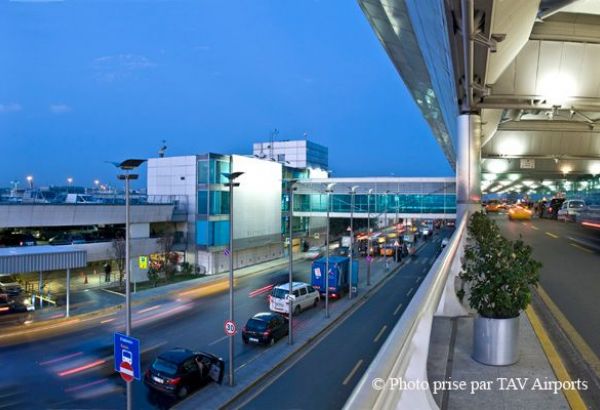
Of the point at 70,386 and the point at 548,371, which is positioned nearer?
the point at 548,371

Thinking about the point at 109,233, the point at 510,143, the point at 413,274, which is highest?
the point at 510,143

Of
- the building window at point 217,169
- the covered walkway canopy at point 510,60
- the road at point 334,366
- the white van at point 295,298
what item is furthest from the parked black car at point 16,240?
the covered walkway canopy at point 510,60

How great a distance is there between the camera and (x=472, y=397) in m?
4.07

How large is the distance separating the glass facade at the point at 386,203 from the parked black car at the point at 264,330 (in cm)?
3697

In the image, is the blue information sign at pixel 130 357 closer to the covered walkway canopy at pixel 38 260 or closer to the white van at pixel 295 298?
the white van at pixel 295 298

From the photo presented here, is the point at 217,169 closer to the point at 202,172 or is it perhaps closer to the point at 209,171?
the point at 209,171

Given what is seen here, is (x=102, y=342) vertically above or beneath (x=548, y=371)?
beneath

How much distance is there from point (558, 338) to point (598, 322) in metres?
1.03

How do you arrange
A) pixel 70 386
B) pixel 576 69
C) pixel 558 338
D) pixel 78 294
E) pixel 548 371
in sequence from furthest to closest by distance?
pixel 78 294, pixel 70 386, pixel 576 69, pixel 558 338, pixel 548 371

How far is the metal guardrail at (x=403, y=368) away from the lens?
4.63 ft

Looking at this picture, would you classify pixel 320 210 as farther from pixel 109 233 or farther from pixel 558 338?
pixel 558 338

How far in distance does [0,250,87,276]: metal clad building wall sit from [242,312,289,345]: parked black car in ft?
40.3

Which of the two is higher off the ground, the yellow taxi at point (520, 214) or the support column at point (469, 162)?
the support column at point (469, 162)

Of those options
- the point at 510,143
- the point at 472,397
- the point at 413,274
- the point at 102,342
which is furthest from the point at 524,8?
the point at 413,274
